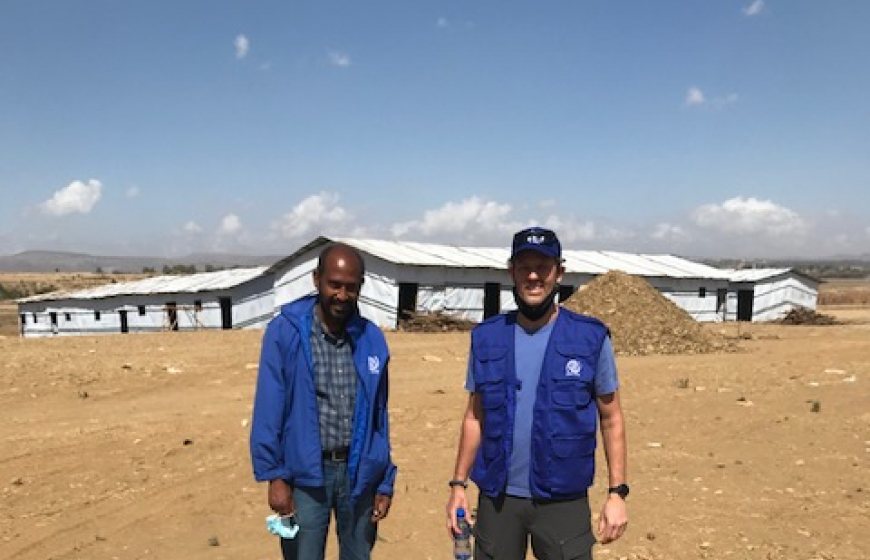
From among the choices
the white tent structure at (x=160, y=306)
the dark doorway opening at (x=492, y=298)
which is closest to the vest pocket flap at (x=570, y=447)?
the dark doorway opening at (x=492, y=298)

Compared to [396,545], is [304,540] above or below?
above

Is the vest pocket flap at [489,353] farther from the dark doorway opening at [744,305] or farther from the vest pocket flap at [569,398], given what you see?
the dark doorway opening at [744,305]

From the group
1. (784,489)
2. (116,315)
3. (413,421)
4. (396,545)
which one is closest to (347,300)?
(396,545)

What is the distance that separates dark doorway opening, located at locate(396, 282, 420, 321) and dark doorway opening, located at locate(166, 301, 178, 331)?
12.8 meters

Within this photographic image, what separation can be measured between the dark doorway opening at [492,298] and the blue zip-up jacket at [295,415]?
23958 millimetres

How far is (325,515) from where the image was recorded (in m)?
2.93

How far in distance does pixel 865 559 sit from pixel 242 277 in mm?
29002

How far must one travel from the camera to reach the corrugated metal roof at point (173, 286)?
3009 cm

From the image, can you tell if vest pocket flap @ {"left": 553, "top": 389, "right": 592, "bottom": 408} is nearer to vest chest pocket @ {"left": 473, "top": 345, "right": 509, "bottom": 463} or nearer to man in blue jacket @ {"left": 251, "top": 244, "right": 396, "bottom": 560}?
vest chest pocket @ {"left": 473, "top": 345, "right": 509, "bottom": 463}

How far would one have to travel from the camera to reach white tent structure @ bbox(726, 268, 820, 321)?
34281mm

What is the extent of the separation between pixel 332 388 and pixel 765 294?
36422 mm

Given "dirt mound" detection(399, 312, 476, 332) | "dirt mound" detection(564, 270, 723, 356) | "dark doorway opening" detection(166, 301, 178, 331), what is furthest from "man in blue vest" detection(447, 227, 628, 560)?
"dark doorway opening" detection(166, 301, 178, 331)

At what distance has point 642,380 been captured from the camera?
1183cm

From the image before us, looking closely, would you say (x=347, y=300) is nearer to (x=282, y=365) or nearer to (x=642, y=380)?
(x=282, y=365)
